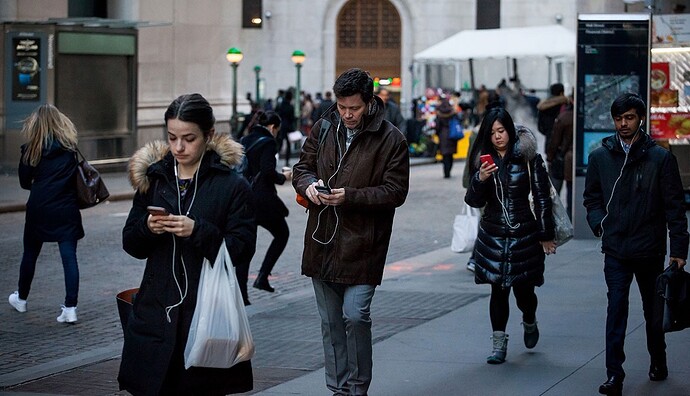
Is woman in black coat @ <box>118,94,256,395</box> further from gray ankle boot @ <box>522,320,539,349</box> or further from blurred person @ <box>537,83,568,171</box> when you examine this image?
blurred person @ <box>537,83,568,171</box>

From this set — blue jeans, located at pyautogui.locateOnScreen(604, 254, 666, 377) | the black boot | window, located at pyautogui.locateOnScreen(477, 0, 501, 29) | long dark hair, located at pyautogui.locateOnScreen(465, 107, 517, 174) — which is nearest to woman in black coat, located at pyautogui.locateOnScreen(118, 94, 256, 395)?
blue jeans, located at pyautogui.locateOnScreen(604, 254, 666, 377)

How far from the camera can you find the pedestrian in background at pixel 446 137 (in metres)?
28.0

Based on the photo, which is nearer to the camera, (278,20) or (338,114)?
(338,114)

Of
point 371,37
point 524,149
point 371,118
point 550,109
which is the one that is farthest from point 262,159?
point 371,37

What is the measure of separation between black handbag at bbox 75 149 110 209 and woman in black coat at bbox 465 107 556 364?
11.6 ft

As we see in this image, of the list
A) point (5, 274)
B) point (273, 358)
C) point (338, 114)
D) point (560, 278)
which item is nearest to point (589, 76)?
point (560, 278)

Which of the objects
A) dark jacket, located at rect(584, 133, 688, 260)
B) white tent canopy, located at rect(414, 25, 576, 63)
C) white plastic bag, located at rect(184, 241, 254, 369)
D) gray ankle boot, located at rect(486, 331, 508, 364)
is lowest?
gray ankle boot, located at rect(486, 331, 508, 364)

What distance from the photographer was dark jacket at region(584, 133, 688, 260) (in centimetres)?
744

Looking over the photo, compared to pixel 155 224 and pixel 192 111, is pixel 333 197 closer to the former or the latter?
pixel 192 111

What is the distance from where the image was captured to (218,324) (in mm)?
5289

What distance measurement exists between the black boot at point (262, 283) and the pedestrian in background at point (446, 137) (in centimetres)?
1602

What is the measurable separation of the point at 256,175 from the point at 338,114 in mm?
4428

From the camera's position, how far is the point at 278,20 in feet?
179

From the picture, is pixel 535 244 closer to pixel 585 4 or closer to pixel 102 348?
pixel 102 348
